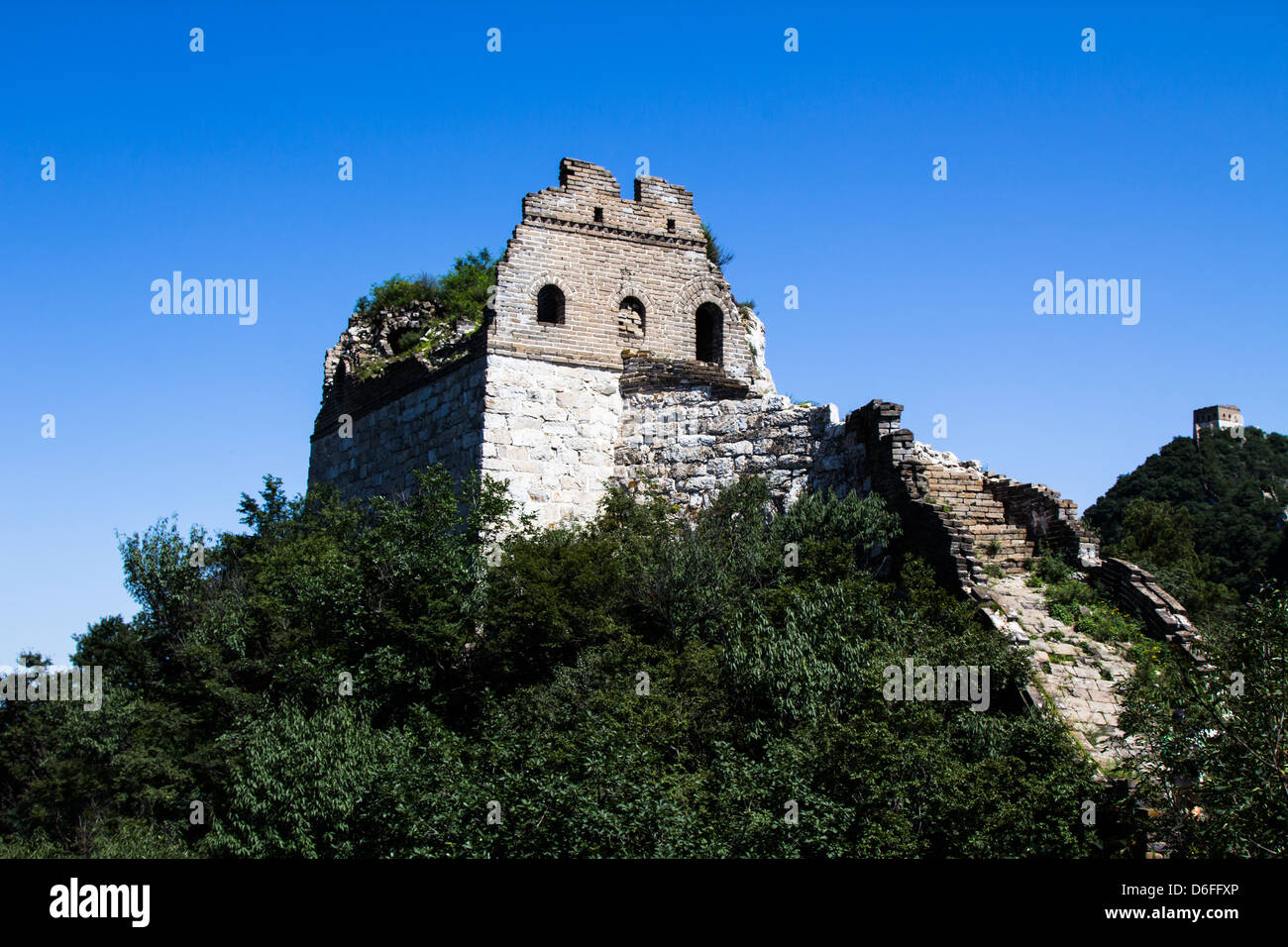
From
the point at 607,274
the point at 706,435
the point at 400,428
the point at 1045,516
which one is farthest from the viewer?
the point at 400,428

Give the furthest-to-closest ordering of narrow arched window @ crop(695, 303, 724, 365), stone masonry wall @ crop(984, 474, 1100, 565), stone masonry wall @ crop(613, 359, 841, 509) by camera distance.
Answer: narrow arched window @ crop(695, 303, 724, 365) < stone masonry wall @ crop(613, 359, 841, 509) < stone masonry wall @ crop(984, 474, 1100, 565)

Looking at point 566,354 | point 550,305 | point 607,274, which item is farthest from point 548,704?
point 607,274

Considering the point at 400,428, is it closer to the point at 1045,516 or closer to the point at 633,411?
the point at 633,411

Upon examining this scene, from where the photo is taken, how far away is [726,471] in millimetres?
20312

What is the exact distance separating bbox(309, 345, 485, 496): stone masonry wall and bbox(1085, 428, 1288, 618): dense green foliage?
18.9 metres

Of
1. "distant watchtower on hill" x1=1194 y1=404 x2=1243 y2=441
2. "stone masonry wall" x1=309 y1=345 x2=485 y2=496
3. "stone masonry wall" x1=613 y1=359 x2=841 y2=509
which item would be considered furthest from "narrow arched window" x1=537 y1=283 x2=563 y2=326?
"distant watchtower on hill" x1=1194 y1=404 x2=1243 y2=441

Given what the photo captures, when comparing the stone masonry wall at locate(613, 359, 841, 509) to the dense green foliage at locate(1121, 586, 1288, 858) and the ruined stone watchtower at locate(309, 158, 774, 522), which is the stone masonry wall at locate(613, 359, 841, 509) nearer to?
the ruined stone watchtower at locate(309, 158, 774, 522)

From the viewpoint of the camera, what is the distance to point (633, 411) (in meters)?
21.0

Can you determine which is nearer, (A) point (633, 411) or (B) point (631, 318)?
(A) point (633, 411)

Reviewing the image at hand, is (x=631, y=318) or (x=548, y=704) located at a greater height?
(x=631, y=318)

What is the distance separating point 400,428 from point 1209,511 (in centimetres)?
4492

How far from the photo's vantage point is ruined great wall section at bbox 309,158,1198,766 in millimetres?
17688

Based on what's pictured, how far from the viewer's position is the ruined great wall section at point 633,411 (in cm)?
1769
